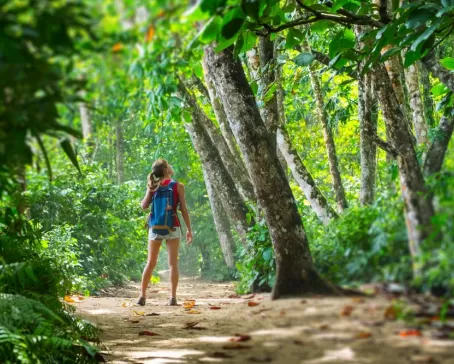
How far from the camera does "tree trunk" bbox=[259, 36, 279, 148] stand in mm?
4391

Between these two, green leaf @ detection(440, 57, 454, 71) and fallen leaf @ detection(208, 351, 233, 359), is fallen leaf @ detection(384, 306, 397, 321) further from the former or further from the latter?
green leaf @ detection(440, 57, 454, 71)

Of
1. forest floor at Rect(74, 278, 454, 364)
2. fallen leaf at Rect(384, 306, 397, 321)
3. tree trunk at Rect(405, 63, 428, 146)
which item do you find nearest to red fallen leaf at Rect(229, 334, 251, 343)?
forest floor at Rect(74, 278, 454, 364)

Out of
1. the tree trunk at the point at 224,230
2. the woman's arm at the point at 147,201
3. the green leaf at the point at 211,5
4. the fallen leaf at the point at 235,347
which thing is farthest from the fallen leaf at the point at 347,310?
the tree trunk at the point at 224,230

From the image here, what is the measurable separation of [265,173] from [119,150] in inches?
67.1

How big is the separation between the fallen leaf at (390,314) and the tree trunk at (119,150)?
6.16 ft

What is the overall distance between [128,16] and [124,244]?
241 inches

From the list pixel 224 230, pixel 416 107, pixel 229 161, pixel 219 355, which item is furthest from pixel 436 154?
pixel 224 230

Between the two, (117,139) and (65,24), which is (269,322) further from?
(117,139)

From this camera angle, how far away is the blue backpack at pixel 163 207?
10.7ft

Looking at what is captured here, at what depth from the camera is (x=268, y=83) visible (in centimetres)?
519

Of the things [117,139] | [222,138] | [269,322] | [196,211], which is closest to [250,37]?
[117,139]

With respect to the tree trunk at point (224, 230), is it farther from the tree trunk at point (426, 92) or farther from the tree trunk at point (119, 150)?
the tree trunk at point (119, 150)

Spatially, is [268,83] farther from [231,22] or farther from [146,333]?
[231,22]

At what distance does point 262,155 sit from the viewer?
116 inches
